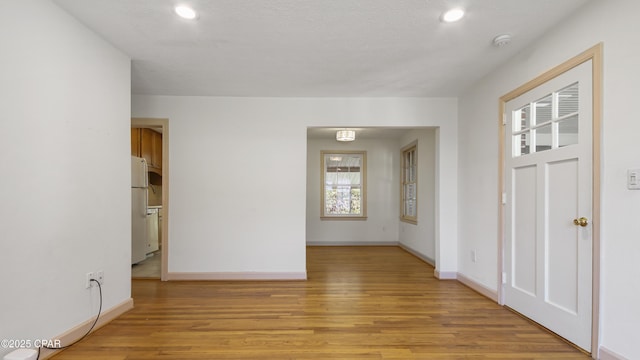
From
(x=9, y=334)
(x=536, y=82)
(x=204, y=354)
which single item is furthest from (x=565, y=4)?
(x=9, y=334)

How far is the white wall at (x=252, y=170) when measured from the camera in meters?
3.96

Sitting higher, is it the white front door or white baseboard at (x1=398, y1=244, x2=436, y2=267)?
the white front door

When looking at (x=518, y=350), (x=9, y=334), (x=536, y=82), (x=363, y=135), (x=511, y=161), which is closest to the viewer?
(x=9, y=334)

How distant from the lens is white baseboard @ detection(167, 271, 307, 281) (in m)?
3.93

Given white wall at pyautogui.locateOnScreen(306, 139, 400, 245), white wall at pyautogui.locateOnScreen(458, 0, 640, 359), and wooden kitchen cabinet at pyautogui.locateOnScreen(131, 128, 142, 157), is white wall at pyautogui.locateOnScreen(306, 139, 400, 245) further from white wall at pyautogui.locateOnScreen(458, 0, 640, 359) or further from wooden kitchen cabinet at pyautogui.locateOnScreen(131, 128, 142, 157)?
white wall at pyautogui.locateOnScreen(458, 0, 640, 359)

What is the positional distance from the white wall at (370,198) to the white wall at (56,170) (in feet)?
14.0

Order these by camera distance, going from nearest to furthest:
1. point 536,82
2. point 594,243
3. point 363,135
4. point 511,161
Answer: point 594,243 → point 536,82 → point 511,161 → point 363,135

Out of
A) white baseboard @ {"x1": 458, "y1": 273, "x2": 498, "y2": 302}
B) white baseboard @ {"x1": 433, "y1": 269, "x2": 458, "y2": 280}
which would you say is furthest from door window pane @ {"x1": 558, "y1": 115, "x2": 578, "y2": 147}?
white baseboard @ {"x1": 433, "y1": 269, "x2": 458, "y2": 280}

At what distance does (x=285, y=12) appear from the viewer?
7.01 feet

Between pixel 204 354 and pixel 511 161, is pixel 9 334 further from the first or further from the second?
pixel 511 161

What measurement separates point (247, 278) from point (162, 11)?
3.07 m

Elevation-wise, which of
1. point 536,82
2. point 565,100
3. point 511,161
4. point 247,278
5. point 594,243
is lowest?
point 247,278

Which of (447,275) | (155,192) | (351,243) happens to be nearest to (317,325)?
(447,275)

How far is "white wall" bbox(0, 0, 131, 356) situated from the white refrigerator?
6.11ft
